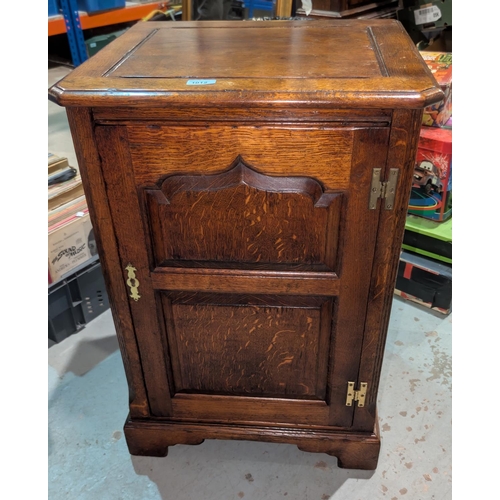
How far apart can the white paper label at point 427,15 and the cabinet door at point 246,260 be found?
1235 millimetres

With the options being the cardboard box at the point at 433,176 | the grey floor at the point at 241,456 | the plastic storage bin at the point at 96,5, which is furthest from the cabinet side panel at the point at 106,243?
the plastic storage bin at the point at 96,5

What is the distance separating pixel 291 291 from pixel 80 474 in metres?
0.80

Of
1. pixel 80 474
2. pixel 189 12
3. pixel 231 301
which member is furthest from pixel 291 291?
pixel 189 12

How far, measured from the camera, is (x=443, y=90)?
157cm

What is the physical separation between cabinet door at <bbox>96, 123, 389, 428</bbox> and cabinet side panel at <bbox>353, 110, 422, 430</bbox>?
19mm

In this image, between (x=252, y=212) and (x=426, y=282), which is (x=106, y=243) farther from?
(x=426, y=282)

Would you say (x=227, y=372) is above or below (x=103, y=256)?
below

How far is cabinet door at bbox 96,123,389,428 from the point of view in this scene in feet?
2.80

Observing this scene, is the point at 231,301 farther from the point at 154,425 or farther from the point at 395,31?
the point at 395,31

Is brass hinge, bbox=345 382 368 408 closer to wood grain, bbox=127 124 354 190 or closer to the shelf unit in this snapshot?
wood grain, bbox=127 124 354 190

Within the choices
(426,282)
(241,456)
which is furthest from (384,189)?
(426,282)

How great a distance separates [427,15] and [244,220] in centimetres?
134

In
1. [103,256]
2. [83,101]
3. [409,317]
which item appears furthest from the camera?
[409,317]

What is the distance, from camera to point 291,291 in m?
1.01
